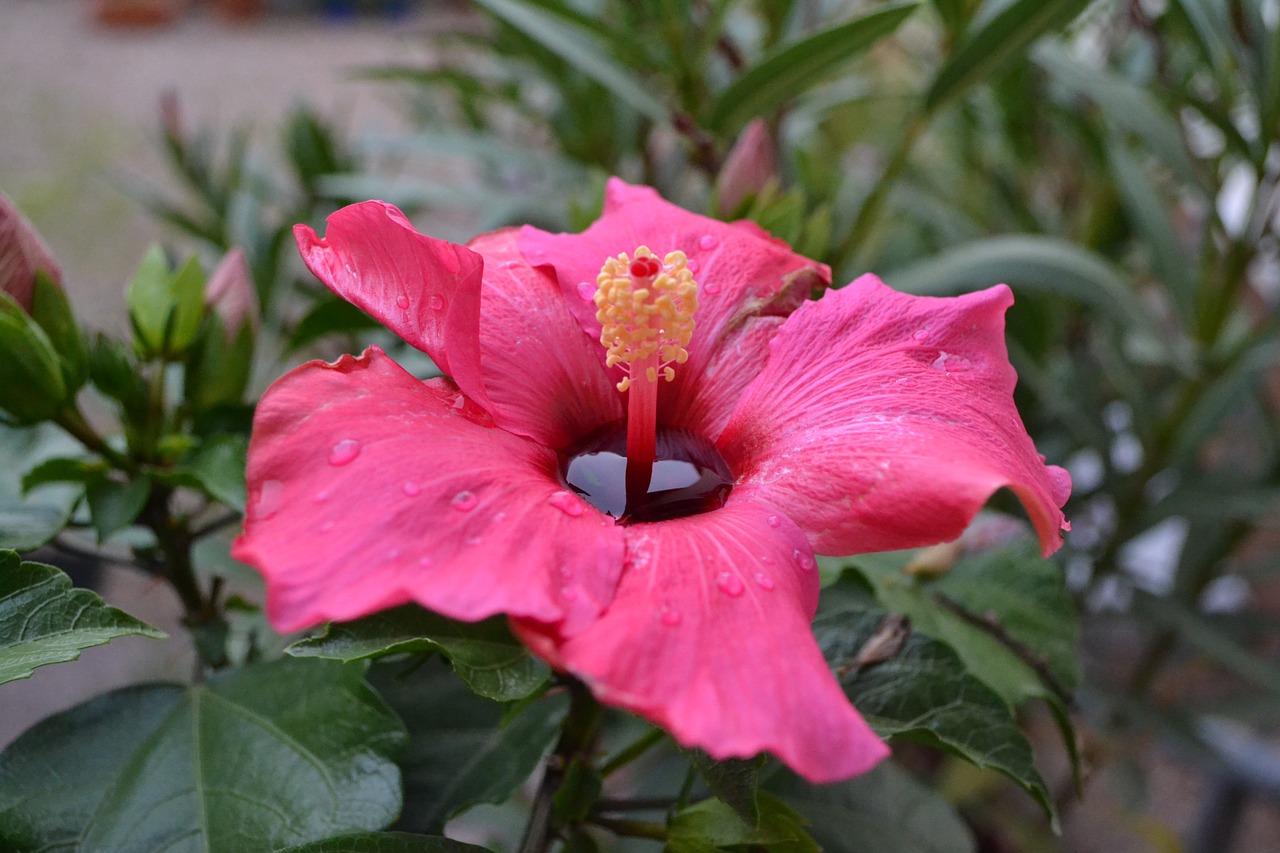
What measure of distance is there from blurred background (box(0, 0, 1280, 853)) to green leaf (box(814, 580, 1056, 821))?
0.34 ft

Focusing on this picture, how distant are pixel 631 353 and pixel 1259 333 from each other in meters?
0.89

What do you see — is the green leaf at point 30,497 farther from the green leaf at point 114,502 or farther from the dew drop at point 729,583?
the dew drop at point 729,583

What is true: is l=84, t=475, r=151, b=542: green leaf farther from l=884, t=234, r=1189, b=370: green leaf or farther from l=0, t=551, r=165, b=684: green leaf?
l=884, t=234, r=1189, b=370: green leaf

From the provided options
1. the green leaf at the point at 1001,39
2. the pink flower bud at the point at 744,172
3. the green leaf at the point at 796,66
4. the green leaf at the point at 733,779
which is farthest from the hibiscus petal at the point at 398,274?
the green leaf at the point at 1001,39

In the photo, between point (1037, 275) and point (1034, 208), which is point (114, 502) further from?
point (1034, 208)

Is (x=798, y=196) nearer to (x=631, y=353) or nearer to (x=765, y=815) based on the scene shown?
(x=631, y=353)

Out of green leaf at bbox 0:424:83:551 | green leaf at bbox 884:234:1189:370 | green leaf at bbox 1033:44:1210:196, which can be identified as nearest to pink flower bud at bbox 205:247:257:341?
green leaf at bbox 0:424:83:551

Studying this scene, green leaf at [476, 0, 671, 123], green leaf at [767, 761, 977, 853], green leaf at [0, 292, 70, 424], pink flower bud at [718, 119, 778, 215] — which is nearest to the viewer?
green leaf at [0, 292, 70, 424]

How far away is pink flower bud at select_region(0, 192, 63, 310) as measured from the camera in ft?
1.96

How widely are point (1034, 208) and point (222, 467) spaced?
4.16 ft

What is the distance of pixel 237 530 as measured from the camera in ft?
2.81

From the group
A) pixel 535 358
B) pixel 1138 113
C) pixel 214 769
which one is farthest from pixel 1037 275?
pixel 214 769

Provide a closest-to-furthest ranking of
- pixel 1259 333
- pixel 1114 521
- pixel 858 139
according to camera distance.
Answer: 1. pixel 1259 333
2. pixel 1114 521
3. pixel 858 139

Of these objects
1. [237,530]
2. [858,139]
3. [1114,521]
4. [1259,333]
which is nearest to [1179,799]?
[1114,521]
